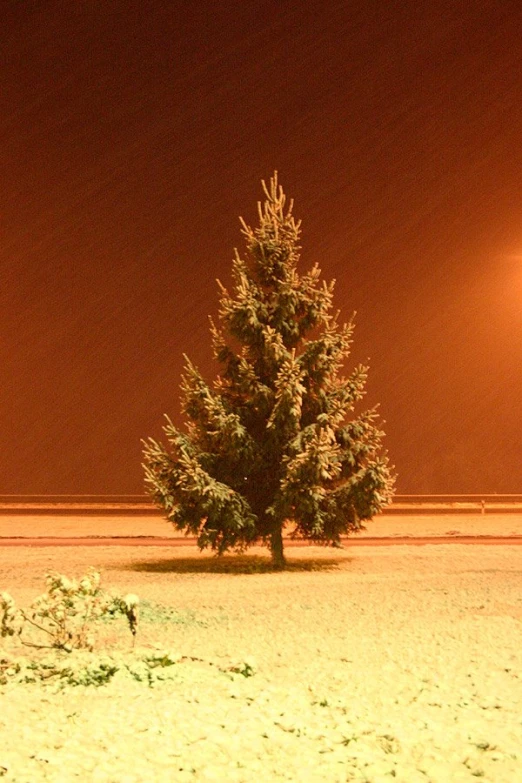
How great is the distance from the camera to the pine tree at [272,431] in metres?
14.2

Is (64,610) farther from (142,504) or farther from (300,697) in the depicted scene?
(142,504)

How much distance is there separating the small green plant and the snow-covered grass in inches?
12.3

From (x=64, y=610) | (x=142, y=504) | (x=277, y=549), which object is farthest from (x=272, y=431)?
(x=142, y=504)

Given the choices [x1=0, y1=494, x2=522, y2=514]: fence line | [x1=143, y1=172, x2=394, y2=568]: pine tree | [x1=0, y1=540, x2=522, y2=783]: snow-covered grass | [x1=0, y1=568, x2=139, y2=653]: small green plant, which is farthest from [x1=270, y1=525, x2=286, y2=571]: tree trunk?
[x1=0, y1=494, x2=522, y2=514]: fence line

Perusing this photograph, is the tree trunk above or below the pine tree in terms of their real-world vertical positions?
below

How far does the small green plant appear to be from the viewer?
7.73 m

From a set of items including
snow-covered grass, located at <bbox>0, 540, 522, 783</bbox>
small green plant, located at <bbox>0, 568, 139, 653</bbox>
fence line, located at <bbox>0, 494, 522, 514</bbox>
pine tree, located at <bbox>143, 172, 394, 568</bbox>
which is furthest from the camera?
fence line, located at <bbox>0, 494, 522, 514</bbox>

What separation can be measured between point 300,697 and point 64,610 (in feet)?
8.49

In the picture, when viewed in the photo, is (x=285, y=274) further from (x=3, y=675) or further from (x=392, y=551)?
(x=3, y=675)

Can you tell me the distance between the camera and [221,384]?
1526cm

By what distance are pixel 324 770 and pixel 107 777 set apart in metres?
1.19

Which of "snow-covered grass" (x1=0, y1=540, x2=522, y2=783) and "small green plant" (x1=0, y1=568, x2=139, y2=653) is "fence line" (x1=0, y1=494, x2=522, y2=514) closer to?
"snow-covered grass" (x1=0, y1=540, x2=522, y2=783)

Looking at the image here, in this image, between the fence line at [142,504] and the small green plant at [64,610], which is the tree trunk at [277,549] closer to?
the small green plant at [64,610]

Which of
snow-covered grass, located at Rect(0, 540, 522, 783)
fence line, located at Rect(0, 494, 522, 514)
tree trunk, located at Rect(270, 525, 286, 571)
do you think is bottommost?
snow-covered grass, located at Rect(0, 540, 522, 783)
